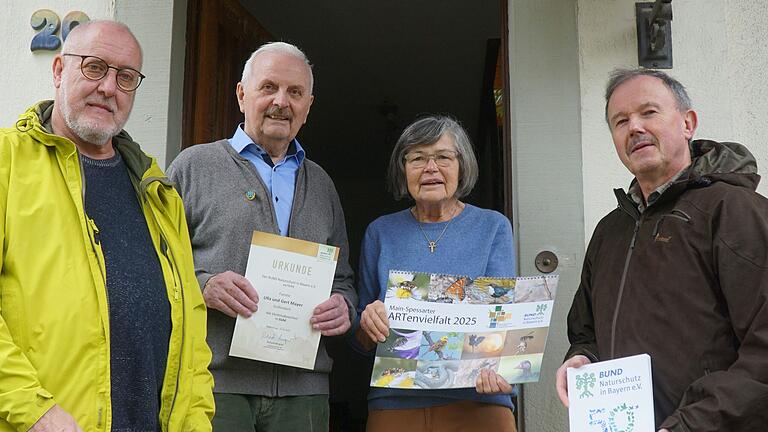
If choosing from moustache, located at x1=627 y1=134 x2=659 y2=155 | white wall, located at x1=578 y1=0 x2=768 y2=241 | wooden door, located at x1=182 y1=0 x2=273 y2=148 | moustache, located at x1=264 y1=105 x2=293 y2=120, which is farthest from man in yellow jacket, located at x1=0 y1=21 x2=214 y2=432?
white wall, located at x1=578 y1=0 x2=768 y2=241

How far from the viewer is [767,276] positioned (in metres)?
2.11

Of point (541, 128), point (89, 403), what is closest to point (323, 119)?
point (541, 128)

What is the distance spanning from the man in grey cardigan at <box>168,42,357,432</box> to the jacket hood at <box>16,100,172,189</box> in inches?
11.1

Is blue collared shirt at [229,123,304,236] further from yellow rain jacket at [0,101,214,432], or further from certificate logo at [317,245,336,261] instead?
yellow rain jacket at [0,101,214,432]

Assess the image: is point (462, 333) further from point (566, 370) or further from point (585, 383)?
point (585, 383)

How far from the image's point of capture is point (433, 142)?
312 centimetres

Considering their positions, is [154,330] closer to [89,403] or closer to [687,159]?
[89,403]

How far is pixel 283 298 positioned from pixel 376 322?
1.06 feet

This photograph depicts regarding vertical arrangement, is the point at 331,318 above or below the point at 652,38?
below

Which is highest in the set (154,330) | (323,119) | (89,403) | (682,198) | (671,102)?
(323,119)

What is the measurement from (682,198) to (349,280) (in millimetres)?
1283

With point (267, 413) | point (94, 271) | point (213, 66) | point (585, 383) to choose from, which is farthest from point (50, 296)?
point (213, 66)

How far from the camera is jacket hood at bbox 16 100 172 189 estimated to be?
2.29 metres

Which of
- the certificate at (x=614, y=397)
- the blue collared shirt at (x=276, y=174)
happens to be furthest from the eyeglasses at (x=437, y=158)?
the certificate at (x=614, y=397)
